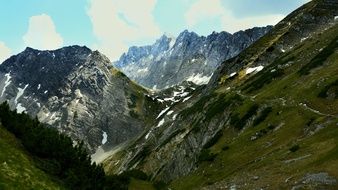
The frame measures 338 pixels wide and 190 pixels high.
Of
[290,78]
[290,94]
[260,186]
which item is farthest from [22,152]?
[290,78]

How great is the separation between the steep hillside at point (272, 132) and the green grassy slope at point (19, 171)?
1778 centimetres

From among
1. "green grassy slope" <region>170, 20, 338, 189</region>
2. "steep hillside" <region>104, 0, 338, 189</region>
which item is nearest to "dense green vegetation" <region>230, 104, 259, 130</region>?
"steep hillside" <region>104, 0, 338, 189</region>

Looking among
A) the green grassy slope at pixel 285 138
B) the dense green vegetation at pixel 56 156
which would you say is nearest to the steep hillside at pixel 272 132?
the green grassy slope at pixel 285 138

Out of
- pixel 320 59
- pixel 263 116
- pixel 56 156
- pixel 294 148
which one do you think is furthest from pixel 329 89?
pixel 56 156

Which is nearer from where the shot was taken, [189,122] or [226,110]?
[226,110]

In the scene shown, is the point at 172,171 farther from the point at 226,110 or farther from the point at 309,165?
the point at 309,165

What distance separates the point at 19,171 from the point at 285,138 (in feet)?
116

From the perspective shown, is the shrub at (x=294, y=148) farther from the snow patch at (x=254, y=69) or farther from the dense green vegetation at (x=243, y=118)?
the snow patch at (x=254, y=69)

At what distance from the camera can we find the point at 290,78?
293ft

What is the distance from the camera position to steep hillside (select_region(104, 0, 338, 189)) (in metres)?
42.4

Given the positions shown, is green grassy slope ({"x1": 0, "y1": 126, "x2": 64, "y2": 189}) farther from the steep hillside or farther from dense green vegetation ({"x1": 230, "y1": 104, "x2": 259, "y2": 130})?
dense green vegetation ({"x1": 230, "y1": 104, "x2": 259, "y2": 130})

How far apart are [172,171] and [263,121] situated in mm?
42100

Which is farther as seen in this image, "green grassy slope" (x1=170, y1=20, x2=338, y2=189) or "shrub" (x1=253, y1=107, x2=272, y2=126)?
"shrub" (x1=253, y1=107, x2=272, y2=126)

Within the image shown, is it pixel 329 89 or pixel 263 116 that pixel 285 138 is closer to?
pixel 329 89
